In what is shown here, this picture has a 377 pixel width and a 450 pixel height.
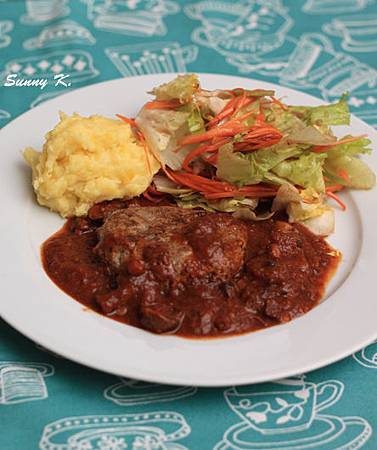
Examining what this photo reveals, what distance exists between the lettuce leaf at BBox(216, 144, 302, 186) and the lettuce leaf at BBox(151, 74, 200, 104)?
2.36 feet

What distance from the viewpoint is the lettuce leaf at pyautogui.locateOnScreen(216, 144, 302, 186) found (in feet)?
21.7

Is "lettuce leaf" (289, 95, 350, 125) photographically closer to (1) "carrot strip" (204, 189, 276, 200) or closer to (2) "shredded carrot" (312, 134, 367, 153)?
(2) "shredded carrot" (312, 134, 367, 153)

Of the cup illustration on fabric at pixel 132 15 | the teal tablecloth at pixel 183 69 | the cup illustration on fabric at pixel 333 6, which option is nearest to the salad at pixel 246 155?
the teal tablecloth at pixel 183 69

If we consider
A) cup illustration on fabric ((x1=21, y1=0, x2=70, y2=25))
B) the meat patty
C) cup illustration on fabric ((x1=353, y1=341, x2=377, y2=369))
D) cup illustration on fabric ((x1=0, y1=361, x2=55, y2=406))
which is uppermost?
cup illustration on fabric ((x1=21, y1=0, x2=70, y2=25))

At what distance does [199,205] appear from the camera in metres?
6.84

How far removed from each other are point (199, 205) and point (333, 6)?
208 inches

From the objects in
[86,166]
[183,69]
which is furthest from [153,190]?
[183,69]

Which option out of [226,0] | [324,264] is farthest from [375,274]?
[226,0]

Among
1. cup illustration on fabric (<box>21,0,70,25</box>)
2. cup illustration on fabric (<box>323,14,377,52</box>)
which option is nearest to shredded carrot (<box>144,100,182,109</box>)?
cup illustration on fabric (<box>21,0,70,25</box>)

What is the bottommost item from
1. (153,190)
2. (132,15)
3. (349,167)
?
(153,190)

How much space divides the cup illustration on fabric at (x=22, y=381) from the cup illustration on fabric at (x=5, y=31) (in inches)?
216

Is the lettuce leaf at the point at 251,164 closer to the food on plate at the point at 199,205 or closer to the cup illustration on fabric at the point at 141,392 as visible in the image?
the food on plate at the point at 199,205

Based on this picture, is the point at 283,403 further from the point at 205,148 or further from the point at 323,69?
the point at 323,69

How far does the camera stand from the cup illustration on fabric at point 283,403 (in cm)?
492
